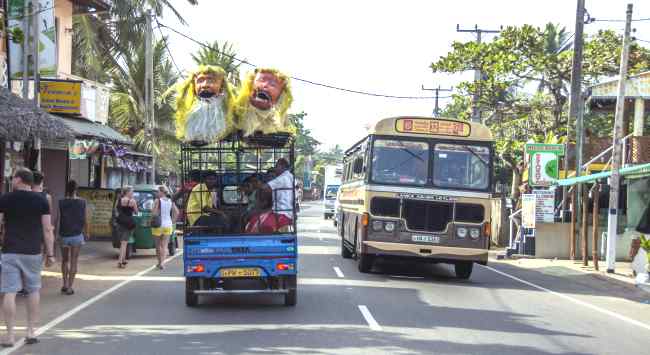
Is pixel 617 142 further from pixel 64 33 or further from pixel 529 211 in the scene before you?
pixel 64 33

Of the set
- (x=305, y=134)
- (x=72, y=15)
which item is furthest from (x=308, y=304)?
(x=305, y=134)

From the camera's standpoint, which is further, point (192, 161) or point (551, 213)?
point (551, 213)

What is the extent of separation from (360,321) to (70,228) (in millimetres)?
5385

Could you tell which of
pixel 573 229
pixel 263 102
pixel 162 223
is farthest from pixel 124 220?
pixel 573 229

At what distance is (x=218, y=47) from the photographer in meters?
41.9

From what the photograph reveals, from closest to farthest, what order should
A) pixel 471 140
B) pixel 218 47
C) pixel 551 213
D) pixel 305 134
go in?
pixel 471 140 → pixel 551 213 → pixel 218 47 → pixel 305 134

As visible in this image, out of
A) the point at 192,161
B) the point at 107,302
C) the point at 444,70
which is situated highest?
the point at 444,70

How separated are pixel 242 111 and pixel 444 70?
2038 cm

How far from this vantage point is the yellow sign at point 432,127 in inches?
685

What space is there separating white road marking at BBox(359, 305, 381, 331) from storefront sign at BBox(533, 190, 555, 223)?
15956 millimetres

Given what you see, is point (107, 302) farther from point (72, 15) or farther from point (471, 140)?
point (72, 15)

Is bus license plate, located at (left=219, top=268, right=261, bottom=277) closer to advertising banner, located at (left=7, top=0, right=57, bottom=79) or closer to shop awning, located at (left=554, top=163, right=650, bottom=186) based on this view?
advertising banner, located at (left=7, top=0, right=57, bottom=79)

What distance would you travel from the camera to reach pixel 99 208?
2652 centimetres

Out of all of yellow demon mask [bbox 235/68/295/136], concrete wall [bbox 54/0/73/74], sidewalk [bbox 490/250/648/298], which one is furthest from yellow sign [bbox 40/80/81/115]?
sidewalk [bbox 490/250/648/298]
